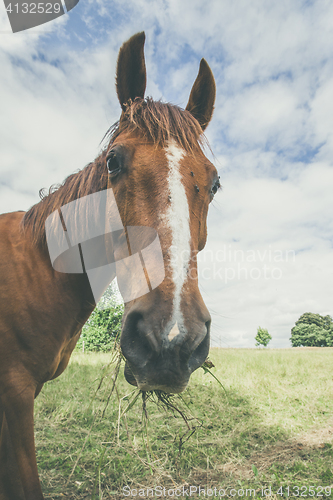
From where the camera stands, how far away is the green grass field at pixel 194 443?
2.60 m

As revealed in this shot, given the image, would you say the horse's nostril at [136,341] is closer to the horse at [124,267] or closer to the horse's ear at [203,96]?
the horse at [124,267]

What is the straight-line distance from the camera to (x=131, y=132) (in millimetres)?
1949

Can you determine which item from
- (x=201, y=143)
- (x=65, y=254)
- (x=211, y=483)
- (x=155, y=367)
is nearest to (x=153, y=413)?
(x=211, y=483)

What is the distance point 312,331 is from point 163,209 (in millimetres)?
47960

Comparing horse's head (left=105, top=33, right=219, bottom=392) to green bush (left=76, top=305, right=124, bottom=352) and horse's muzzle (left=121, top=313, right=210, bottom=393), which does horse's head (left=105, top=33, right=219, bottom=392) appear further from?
green bush (left=76, top=305, right=124, bottom=352)

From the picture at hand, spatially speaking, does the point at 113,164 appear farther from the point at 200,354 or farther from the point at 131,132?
the point at 200,354

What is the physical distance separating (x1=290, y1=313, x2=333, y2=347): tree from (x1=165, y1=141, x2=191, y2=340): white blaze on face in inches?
1712

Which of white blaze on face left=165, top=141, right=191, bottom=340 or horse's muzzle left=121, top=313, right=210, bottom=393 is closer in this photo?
horse's muzzle left=121, top=313, right=210, bottom=393

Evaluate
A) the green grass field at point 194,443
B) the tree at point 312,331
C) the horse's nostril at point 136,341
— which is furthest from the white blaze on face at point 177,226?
the tree at point 312,331

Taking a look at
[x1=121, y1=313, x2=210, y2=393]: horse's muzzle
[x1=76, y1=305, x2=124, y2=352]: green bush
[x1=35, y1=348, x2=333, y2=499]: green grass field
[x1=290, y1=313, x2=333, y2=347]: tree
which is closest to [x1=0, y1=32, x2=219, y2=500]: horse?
[x1=121, y1=313, x2=210, y2=393]: horse's muzzle

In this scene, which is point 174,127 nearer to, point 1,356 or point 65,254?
point 65,254

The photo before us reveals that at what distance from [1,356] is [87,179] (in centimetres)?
150

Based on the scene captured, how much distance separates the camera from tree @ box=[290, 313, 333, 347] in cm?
3909

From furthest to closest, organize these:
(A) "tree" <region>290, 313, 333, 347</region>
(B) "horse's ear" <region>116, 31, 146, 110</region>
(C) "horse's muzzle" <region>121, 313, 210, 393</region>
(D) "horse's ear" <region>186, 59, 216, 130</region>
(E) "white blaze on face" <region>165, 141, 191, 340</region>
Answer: (A) "tree" <region>290, 313, 333, 347</region> < (D) "horse's ear" <region>186, 59, 216, 130</region> < (B) "horse's ear" <region>116, 31, 146, 110</region> < (E) "white blaze on face" <region>165, 141, 191, 340</region> < (C) "horse's muzzle" <region>121, 313, 210, 393</region>
